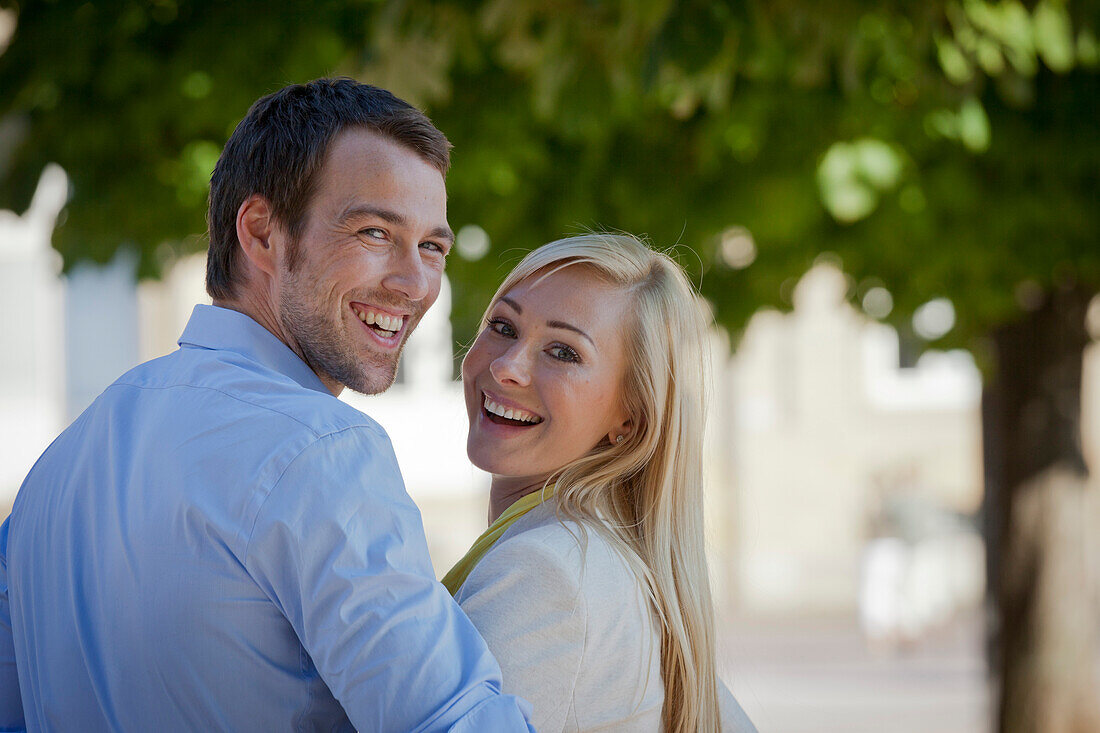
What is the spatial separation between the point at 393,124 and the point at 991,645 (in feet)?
18.8

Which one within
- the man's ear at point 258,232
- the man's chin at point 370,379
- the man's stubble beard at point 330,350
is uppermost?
the man's ear at point 258,232

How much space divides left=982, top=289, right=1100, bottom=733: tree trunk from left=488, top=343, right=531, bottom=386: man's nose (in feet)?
15.3

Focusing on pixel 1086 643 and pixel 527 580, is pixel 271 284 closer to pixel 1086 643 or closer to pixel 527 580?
pixel 527 580

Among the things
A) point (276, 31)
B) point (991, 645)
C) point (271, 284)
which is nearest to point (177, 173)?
point (276, 31)

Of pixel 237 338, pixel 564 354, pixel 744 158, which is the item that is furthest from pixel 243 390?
pixel 744 158

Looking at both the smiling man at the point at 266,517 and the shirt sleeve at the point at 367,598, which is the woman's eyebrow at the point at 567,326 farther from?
the shirt sleeve at the point at 367,598

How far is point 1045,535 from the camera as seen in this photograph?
6172 mm

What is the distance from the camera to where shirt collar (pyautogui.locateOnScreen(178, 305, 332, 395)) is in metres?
1.69

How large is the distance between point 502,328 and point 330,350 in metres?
0.62

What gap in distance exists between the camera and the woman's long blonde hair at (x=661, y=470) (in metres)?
2.06

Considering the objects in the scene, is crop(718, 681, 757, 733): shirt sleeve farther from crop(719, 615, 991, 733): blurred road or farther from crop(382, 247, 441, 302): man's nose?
crop(719, 615, 991, 733): blurred road

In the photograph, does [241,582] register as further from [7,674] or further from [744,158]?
[744,158]

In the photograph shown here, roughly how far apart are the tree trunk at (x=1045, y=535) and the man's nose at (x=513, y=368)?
4.68 metres

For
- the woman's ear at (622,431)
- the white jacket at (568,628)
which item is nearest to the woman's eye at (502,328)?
the woman's ear at (622,431)
